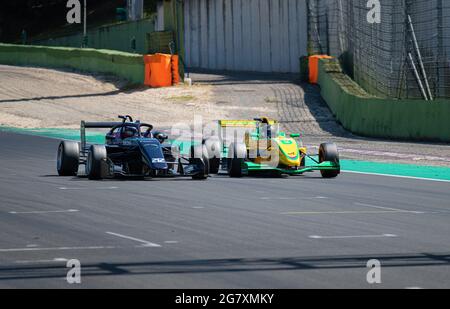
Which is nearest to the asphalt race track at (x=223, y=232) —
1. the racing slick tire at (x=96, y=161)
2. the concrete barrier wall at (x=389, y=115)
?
the racing slick tire at (x=96, y=161)

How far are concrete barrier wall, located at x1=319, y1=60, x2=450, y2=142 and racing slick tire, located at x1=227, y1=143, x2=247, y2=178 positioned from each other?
30.8ft

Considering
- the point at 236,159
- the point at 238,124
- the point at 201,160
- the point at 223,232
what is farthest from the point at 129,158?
the point at 223,232

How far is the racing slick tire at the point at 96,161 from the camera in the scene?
20.2 m

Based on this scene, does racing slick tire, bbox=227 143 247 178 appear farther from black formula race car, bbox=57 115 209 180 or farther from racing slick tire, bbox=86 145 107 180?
racing slick tire, bbox=86 145 107 180

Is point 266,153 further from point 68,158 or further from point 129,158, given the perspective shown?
point 68,158

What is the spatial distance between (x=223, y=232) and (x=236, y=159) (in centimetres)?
760

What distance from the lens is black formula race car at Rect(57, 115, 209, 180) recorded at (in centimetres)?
2033

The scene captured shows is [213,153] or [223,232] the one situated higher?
[213,153]

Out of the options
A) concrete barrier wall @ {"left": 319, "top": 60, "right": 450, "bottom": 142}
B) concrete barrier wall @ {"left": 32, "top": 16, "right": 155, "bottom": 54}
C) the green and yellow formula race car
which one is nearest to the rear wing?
the green and yellow formula race car

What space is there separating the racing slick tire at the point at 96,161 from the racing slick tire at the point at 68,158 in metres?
0.60

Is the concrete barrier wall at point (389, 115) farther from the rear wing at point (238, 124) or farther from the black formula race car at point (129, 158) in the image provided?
the black formula race car at point (129, 158)

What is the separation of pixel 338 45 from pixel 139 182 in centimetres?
2535

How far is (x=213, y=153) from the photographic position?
875 inches

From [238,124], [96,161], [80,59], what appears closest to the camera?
[96,161]
